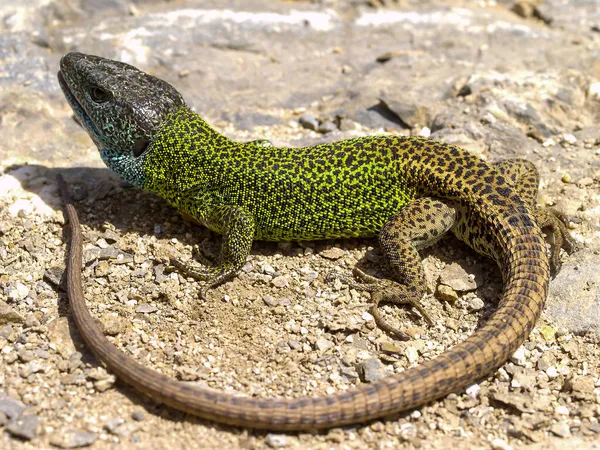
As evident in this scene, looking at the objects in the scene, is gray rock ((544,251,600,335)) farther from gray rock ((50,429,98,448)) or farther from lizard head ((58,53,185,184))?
lizard head ((58,53,185,184))

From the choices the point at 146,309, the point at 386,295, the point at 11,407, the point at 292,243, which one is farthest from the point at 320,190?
the point at 11,407

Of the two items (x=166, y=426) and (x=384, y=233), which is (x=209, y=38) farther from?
(x=166, y=426)

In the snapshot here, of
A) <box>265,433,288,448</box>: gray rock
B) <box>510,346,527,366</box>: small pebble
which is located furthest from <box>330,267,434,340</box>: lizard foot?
<box>265,433,288,448</box>: gray rock

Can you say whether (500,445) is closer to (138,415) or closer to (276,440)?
(276,440)

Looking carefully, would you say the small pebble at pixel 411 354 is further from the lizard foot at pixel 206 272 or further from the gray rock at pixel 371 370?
the lizard foot at pixel 206 272

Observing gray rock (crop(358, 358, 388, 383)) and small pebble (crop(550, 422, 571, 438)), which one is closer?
small pebble (crop(550, 422, 571, 438))

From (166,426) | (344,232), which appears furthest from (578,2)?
(166,426)

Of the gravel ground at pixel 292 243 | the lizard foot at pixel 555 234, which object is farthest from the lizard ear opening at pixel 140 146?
the lizard foot at pixel 555 234
